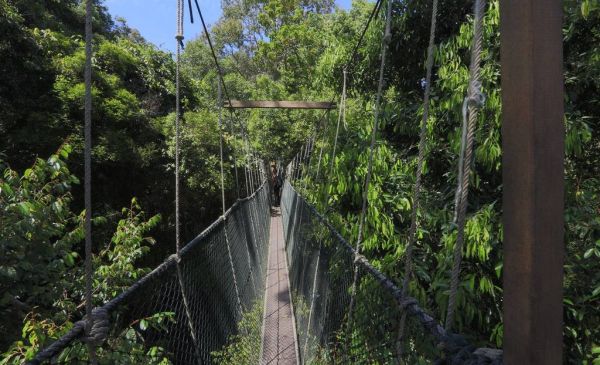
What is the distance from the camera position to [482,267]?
67.1 inches

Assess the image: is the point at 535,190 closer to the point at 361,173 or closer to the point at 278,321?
the point at 361,173

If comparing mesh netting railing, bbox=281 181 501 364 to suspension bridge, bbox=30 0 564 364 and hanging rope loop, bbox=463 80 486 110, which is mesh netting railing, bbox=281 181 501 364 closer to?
suspension bridge, bbox=30 0 564 364

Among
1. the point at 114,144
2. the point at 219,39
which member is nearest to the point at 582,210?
the point at 114,144

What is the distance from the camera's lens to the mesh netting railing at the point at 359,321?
796 millimetres

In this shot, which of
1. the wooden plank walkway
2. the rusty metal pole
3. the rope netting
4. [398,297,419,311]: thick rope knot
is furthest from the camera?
the wooden plank walkway

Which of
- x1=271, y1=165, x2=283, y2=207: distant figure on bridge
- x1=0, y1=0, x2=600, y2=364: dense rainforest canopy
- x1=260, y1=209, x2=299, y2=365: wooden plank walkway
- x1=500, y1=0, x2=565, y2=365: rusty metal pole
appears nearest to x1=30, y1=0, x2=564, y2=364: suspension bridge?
x1=500, y1=0, x2=565, y2=365: rusty metal pole

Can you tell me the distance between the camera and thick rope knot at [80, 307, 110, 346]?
880 millimetres

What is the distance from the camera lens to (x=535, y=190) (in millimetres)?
550

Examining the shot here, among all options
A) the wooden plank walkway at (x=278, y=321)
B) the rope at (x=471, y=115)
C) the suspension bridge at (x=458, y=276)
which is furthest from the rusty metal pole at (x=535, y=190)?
the wooden plank walkway at (x=278, y=321)

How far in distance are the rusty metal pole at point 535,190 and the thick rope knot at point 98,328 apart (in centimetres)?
78

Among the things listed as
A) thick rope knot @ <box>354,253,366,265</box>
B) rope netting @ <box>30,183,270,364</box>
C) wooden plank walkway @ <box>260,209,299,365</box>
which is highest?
thick rope knot @ <box>354,253,366,265</box>

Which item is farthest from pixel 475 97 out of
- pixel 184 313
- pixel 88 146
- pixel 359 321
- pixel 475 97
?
pixel 184 313

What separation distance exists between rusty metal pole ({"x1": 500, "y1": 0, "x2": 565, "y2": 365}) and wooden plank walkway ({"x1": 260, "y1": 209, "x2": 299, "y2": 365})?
253 centimetres

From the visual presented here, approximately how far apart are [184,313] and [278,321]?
6.12 feet
